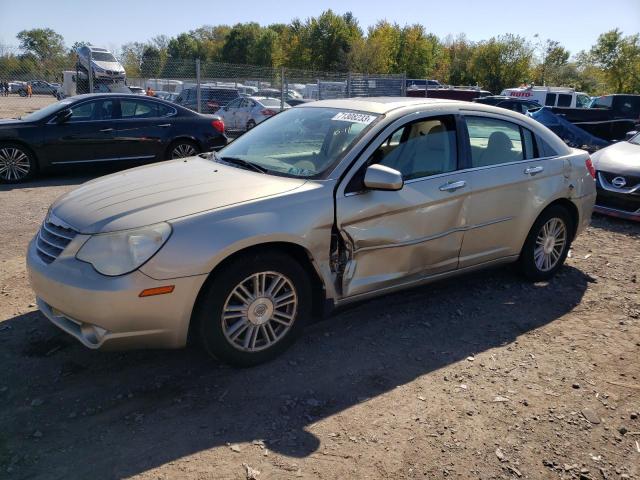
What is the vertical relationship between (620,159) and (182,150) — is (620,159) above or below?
above

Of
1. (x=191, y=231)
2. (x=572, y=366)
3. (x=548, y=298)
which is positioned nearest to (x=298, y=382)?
(x=191, y=231)

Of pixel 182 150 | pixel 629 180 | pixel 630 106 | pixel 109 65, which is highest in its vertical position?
pixel 109 65

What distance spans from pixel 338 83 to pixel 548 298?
1619 centimetres

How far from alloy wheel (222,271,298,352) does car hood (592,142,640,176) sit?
6245 mm

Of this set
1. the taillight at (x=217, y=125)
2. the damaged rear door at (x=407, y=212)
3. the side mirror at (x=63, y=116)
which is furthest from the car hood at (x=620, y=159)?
the side mirror at (x=63, y=116)

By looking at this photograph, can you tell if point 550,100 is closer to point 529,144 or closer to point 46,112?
point 46,112

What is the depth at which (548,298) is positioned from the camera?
16.0 feet

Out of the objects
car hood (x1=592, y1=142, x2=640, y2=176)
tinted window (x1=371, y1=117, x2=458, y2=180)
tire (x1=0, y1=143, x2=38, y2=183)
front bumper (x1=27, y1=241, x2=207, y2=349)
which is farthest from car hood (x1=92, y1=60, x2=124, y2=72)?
front bumper (x1=27, y1=241, x2=207, y2=349)

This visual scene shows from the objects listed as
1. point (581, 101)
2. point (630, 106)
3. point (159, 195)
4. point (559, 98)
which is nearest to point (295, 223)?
point (159, 195)

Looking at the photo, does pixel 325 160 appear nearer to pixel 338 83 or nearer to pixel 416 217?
pixel 416 217

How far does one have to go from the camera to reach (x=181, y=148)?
34.0ft

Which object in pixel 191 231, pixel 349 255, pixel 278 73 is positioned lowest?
A: pixel 349 255

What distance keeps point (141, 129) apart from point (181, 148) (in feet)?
2.63

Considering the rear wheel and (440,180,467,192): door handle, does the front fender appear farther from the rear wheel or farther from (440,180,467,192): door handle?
the rear wheel
